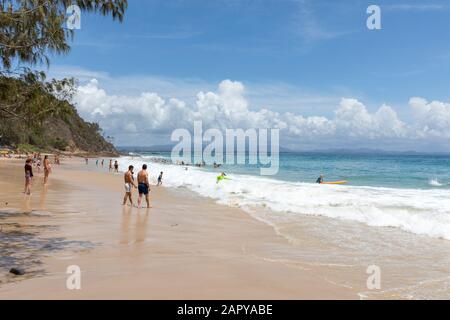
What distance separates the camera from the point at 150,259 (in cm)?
833

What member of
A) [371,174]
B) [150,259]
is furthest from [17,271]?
[371,174]

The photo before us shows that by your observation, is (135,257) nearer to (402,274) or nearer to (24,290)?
(24,290)

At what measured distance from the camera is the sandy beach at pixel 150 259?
629 cm

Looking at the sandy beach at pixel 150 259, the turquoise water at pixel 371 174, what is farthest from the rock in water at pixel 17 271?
the turquoise water at pixel 371 174

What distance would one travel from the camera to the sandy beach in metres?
6.29

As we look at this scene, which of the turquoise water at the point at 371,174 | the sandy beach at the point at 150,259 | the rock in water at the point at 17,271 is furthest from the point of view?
the turquoise water at the point at 371,174

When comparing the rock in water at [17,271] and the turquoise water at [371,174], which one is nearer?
the rock in water at [17,271]

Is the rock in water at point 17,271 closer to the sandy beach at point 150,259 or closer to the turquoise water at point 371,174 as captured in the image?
the sandy beach at point 150,259

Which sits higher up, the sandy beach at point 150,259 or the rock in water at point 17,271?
the rock in water at point 17,271

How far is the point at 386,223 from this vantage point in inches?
580

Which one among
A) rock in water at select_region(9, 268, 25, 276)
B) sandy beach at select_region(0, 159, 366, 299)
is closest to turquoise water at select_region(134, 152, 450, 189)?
sandy beach at select_region(0, 159, 366, 299)

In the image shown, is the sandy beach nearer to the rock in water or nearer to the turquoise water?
the rock in water

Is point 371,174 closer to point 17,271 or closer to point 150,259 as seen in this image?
point 150,259

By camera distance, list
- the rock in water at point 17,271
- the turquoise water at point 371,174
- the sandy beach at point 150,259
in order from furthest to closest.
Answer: the turquoise water at point 371,174, the rock in water at point 17,271, the sandy beach at point 150,259
